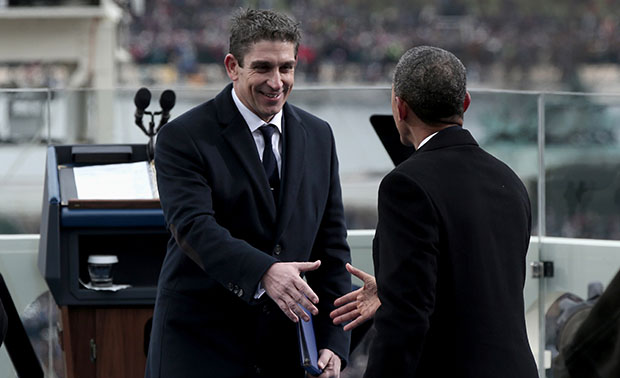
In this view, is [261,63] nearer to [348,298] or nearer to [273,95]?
[273,95]

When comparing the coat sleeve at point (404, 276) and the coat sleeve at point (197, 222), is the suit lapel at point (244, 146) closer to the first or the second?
the coat sleeve at point (197, 222)

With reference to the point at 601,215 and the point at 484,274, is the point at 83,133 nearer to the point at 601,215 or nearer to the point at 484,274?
the point at 601,215

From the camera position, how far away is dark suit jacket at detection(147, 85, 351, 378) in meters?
2.68

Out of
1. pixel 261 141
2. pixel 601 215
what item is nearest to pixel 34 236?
pixel 261 141

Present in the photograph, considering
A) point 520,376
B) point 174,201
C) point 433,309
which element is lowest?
point 520,376

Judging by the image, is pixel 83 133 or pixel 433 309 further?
pixel 83 133

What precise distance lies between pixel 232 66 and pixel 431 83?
67 centimetres

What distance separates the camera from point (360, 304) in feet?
8.22

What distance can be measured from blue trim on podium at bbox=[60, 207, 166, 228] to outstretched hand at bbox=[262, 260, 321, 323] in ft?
4.81

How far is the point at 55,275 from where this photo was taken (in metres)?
3.83

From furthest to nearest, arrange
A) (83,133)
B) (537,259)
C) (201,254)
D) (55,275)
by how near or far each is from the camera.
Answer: (83,133), (537,259), (55,275), (201,254)

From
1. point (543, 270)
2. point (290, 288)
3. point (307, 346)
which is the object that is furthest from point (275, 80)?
point (543, 270)

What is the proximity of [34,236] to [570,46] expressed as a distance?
179 ft

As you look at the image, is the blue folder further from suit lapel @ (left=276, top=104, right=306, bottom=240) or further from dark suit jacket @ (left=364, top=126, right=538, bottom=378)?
dark suit jacket @ (left=364, top=126, right=538, bottom=378)
